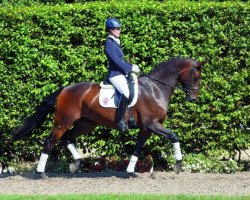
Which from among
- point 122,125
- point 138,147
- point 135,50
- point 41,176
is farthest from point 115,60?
point 41,176

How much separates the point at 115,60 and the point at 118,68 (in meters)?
0.18

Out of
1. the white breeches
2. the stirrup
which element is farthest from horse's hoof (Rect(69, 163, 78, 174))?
the white breeches

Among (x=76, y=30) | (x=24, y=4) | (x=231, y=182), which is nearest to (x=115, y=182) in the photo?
(x=231, y=182)

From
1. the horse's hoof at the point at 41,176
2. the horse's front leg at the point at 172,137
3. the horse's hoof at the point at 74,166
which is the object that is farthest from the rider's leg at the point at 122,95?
the horse's hoof at the point at 41,176

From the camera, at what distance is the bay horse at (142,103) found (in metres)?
12.9

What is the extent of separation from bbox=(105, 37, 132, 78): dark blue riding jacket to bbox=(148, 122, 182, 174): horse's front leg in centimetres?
99

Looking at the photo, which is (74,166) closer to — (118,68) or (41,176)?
(41,176)

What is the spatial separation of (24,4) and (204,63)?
5031 millimetres

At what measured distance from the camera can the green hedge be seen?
1395cm

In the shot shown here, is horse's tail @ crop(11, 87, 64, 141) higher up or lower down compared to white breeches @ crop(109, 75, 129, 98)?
lower down

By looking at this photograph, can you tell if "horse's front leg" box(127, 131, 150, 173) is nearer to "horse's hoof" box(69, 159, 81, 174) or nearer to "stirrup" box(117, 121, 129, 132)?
→ "stirrup" box(117, 121, 129, 132)

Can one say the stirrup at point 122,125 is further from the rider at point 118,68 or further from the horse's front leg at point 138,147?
the horse's front leg at point 138,147

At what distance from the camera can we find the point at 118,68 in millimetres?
12641

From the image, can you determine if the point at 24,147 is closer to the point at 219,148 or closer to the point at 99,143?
the point at 99,143
